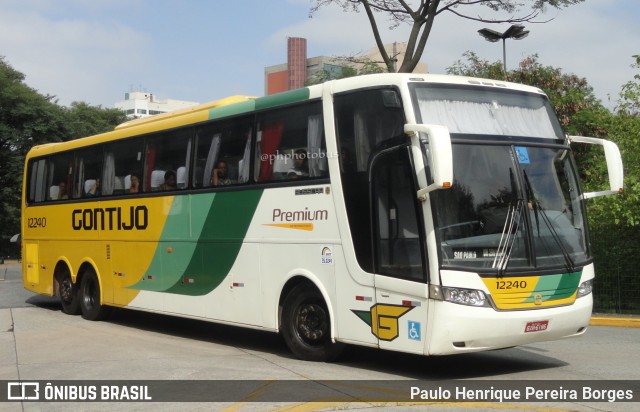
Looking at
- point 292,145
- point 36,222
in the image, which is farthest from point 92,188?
point 292,145

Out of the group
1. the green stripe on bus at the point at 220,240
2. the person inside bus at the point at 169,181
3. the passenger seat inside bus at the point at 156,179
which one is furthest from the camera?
the passenger seat inside bus at the point at 156,179

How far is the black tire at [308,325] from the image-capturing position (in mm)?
10336

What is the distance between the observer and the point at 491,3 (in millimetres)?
20938

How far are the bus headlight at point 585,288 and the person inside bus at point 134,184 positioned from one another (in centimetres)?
777

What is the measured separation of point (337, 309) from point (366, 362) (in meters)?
1.02

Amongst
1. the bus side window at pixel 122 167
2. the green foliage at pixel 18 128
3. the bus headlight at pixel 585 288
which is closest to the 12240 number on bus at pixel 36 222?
the bus side window at pixel 122 167

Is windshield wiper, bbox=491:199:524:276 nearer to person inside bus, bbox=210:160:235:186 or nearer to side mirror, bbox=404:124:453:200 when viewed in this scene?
side mirror, bbox=404:124:453:200

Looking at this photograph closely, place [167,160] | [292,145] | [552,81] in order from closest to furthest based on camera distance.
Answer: [292,145] < [167,160] < [552,81]

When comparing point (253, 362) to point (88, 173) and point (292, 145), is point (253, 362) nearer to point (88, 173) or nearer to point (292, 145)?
point (292, 145)

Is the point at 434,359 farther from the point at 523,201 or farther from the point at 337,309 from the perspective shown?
the point at 523,201

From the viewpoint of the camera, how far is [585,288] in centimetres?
967

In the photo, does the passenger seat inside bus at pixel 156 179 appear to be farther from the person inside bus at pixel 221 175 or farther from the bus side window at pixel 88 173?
the bus side window at pixel 88 173

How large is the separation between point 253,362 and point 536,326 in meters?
3.59

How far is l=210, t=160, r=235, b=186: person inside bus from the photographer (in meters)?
12.0
